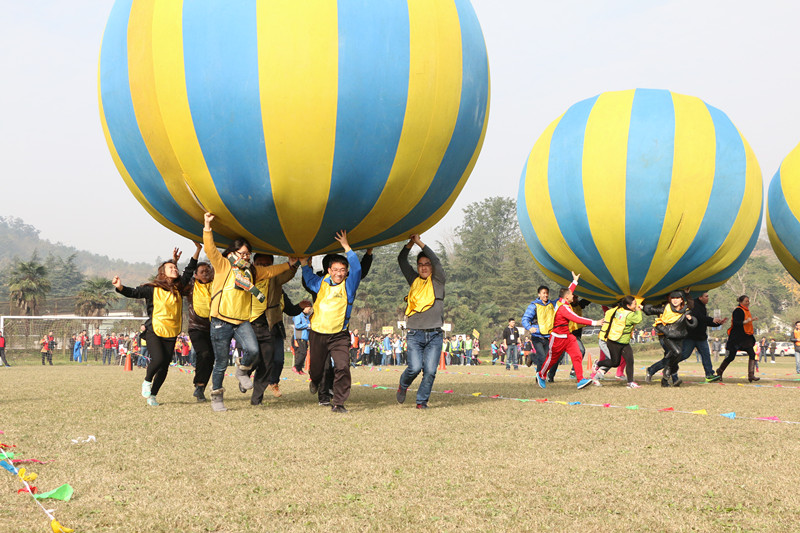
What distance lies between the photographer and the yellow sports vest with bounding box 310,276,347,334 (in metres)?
6.74

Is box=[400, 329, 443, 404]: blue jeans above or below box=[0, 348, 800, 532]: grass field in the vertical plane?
above

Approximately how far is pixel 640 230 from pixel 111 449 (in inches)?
256

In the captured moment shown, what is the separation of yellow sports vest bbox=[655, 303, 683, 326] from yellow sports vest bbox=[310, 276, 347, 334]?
17.6 feet

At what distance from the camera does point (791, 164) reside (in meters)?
10.8

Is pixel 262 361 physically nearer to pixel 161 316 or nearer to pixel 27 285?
pixel 161 316

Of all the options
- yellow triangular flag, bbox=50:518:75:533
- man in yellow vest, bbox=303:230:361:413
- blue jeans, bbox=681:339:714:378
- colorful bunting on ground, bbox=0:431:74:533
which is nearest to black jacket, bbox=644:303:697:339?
blue jeans, bbox=681:339:714:378

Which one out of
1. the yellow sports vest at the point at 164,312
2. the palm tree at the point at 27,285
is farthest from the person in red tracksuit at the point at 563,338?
the palm tree at the point at 27,285

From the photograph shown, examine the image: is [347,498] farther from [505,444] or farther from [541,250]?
[541,250]

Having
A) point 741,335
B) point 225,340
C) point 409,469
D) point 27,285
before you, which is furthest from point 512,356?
point 27,285

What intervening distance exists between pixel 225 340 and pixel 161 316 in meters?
1.24

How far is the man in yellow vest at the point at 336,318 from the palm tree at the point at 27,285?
46.7m

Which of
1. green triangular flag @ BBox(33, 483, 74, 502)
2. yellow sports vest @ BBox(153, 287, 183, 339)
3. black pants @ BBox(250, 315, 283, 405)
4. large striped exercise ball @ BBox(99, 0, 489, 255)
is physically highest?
large striped exercise ball @ BBox(99, 0, 489, 255)

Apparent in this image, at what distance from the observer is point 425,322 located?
23.4 feet

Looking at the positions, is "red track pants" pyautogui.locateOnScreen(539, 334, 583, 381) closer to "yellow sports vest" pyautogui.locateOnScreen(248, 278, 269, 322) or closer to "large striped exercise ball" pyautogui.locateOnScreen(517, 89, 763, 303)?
"large striped exercise ball" pyautogui.locateOnScreen(517, 89, 763, 303)
